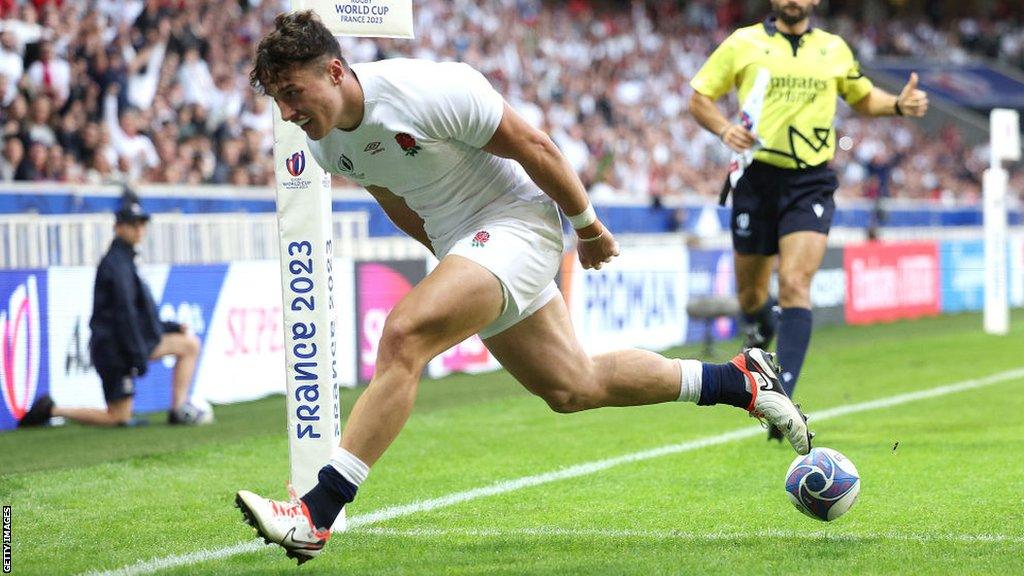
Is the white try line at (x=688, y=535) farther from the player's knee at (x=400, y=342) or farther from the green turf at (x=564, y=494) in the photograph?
the player's knee at (x=400, y=342)

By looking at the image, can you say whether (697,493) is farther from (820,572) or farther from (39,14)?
(39,14)

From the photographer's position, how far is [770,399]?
589cm

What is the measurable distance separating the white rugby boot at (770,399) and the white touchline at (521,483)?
1.47 m

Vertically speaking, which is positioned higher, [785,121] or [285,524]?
[785,121]

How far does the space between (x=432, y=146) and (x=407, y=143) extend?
0.31 ft

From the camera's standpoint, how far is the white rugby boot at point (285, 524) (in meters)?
4.62

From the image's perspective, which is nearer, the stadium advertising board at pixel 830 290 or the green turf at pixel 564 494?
the green turf at pixel 564 494

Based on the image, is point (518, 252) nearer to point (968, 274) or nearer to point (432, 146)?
point (432, 146)

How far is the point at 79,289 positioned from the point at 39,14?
5695 millimetres

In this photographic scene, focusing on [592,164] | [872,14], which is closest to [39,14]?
[592,164]

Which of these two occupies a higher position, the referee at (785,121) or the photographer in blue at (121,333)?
the referee at (785,121)

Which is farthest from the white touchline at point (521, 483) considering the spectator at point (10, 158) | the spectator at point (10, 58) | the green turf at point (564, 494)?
the spectator at point (10, 58)

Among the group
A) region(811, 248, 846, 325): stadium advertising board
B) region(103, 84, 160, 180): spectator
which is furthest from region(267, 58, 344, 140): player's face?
region(811, 248, 846, 325): stadium advertising board

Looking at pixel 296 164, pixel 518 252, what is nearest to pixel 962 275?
pixel 296 164
